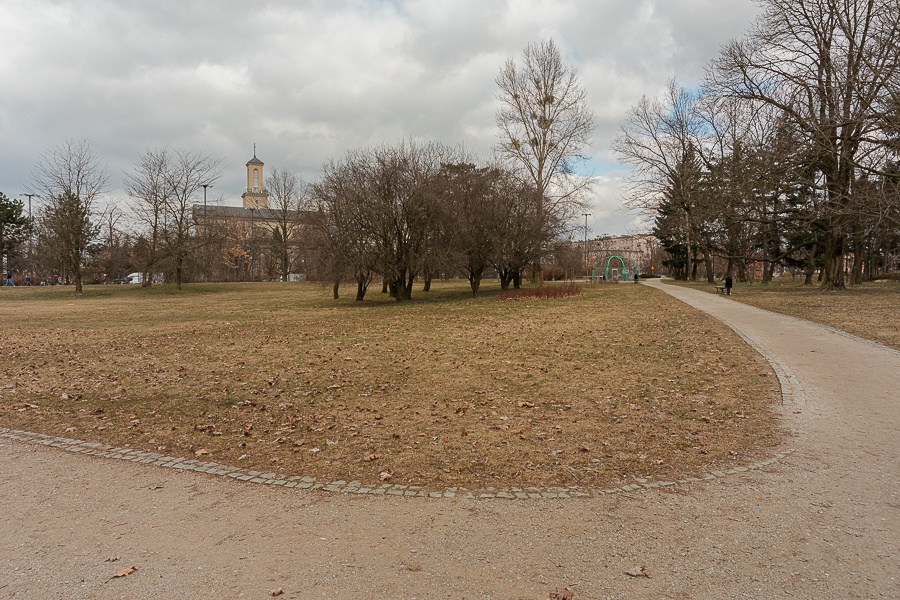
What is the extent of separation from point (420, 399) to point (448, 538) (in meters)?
4.04

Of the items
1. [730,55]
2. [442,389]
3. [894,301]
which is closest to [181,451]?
[442,389]

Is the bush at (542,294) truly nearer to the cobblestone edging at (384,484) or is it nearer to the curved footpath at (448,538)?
the cobblestone edging at (384,484)

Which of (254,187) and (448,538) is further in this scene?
(254,187)

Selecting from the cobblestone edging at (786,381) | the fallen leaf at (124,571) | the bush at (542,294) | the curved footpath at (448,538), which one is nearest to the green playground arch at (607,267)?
the bush at (542,294)

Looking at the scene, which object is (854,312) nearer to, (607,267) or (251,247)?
(607,267)

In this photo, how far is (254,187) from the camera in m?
104

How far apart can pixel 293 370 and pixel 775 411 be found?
761 cm

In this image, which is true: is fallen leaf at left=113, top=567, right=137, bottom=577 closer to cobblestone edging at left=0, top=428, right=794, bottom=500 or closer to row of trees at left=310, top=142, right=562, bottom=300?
cobblestone edging at left=0, top=428, right=794, bottom=500

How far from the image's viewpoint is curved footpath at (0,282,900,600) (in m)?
3.03

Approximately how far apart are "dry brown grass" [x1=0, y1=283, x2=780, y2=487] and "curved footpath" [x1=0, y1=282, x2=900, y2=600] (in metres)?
0.57

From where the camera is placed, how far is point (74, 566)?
3279 mm

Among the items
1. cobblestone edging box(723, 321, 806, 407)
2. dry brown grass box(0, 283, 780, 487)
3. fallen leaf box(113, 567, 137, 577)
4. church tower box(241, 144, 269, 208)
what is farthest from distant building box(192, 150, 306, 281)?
fallen leaf box(113, 567, 137, 577)

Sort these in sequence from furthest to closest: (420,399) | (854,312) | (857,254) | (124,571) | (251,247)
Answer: (251,247)
(857,254)
(854,312)
(420,399)
(124,571)

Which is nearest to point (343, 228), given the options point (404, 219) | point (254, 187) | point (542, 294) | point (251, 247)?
point (404, 219)
